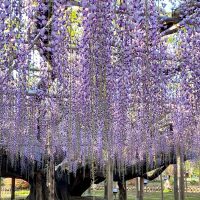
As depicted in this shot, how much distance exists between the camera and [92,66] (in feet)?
14.3

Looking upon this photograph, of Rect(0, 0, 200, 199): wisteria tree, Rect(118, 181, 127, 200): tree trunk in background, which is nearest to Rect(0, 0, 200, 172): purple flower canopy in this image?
Rect(0, 0, 200, 199): wisteria tree

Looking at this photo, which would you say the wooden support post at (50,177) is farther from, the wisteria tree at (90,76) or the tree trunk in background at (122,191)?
the tree trunk in background at (122,191)

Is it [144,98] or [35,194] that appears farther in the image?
[35,194]

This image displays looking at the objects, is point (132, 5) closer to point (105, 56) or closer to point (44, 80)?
point (105, 56)

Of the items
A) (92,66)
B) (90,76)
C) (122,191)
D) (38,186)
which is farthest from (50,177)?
(92,66)

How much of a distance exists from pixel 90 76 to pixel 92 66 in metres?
0.32

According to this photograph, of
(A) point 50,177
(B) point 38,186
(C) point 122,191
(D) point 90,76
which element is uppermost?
(D) point 90,76

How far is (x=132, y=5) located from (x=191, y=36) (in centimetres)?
133

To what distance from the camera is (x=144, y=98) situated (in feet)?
19.8

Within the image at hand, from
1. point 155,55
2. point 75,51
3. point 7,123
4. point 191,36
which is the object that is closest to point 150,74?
point 155,55

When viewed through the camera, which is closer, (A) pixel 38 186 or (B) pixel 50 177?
(B) pixel 50 177

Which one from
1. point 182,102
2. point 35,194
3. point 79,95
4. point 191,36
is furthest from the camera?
point 35,194

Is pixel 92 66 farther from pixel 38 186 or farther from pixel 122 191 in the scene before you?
pixel 122 191

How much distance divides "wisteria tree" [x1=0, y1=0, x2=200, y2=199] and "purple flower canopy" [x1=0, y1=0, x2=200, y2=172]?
0.05ft
